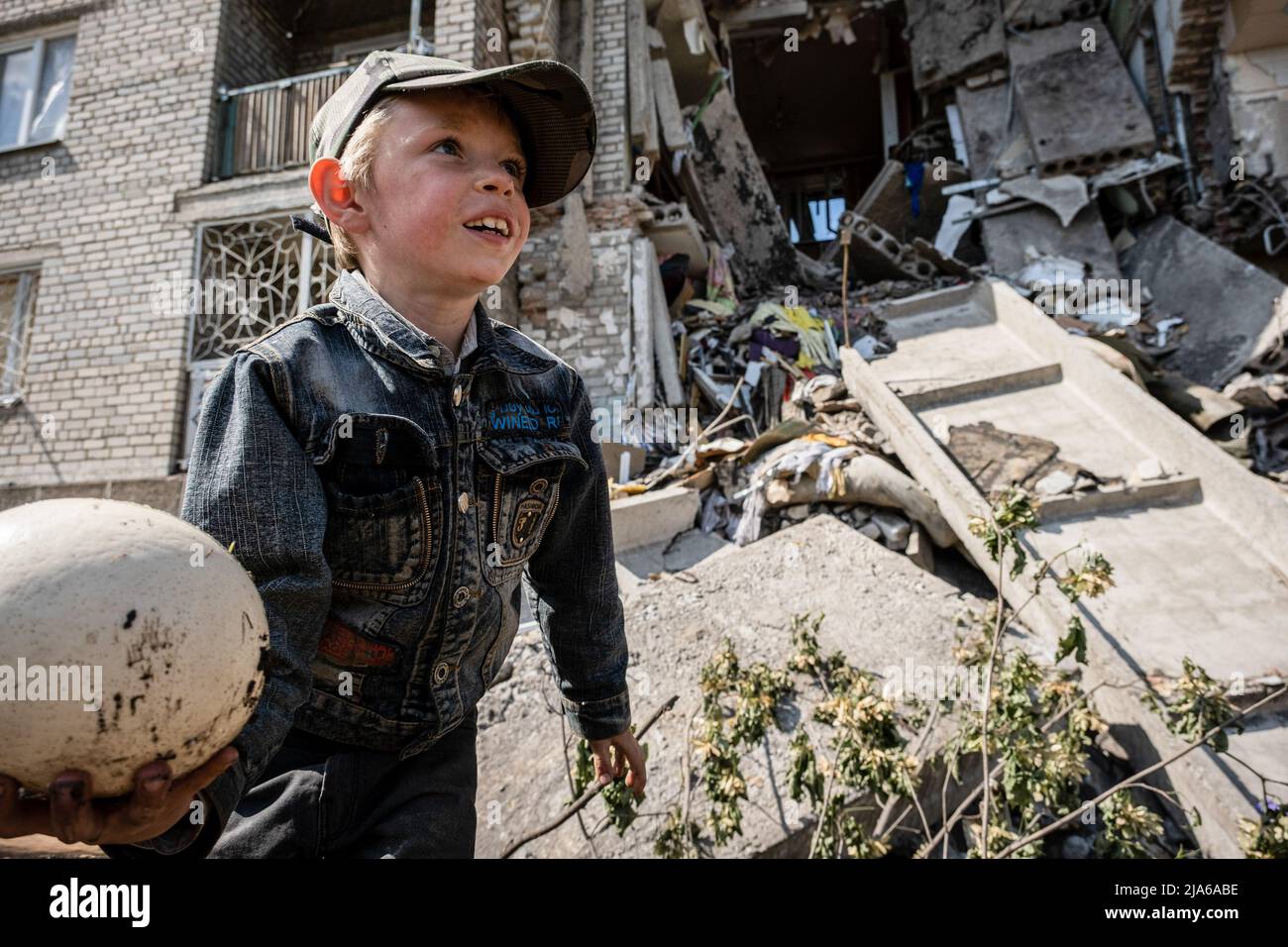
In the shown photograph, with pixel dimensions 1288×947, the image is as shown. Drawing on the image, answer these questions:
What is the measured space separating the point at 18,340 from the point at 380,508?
9.10 meters

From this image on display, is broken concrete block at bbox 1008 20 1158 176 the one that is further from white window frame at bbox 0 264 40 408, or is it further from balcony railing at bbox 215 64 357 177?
white window frame at bbox 0 264 40 408

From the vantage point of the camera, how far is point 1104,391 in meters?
4.97

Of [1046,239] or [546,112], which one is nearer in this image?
[546,112]

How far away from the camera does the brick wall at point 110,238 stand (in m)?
7.06

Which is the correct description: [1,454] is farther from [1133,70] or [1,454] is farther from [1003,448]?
[1133,70]

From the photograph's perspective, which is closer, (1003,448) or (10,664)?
(10,664)

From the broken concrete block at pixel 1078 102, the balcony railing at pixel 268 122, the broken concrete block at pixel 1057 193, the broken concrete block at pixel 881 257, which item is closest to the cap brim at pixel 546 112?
the balcony railing at pixel 268 122

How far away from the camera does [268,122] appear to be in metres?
7.48

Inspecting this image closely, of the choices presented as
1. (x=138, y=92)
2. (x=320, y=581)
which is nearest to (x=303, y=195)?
(x=138, y=92)

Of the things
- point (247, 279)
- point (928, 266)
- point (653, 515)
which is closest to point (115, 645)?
point (653, 515)

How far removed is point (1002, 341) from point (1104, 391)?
5.71 feet

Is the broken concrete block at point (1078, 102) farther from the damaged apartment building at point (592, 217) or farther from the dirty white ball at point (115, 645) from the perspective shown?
the dirty white ball at point (115, 645)

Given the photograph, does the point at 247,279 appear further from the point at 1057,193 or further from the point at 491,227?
the point at 1057,193

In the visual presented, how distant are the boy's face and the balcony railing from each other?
722cm
